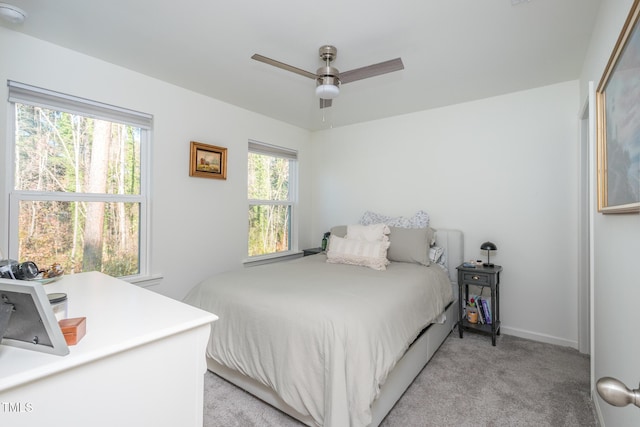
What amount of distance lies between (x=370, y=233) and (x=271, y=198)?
156 centimetres

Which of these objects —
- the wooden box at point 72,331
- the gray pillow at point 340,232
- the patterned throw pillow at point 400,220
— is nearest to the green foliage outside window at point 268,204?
the gray pillow at point 340,232

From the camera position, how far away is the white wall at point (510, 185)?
2.71m

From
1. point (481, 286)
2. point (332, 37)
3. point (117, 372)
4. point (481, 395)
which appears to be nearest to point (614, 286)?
point (481, 395)

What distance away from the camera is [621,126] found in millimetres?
1181

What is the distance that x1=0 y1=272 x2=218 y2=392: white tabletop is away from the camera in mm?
642

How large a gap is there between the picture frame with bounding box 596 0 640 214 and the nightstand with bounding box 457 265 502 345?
1.34m

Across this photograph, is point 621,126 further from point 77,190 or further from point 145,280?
point 77,190

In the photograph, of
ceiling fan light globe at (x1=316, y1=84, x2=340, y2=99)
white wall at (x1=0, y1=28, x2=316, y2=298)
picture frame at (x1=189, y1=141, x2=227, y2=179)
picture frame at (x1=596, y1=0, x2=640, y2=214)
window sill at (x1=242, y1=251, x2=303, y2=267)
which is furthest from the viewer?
window sill at (x1=242, y1=251, x2=303, y2=267)

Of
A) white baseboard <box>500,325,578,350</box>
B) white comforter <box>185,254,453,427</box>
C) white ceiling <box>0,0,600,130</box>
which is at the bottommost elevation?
white baseboard <box>500,325,578,350</box>

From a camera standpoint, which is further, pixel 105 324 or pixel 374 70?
pixel 374 70

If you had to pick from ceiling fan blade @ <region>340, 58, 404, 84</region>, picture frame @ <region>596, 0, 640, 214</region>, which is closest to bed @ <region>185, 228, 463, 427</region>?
picture frame @ <region>596, 0, 640, 214</region>

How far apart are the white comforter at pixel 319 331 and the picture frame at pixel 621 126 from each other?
46.0 inches

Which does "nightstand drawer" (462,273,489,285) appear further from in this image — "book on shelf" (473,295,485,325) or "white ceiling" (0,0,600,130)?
"white ceiling" (0,0,600,130)

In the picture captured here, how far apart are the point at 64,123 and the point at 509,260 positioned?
4.03 meters
